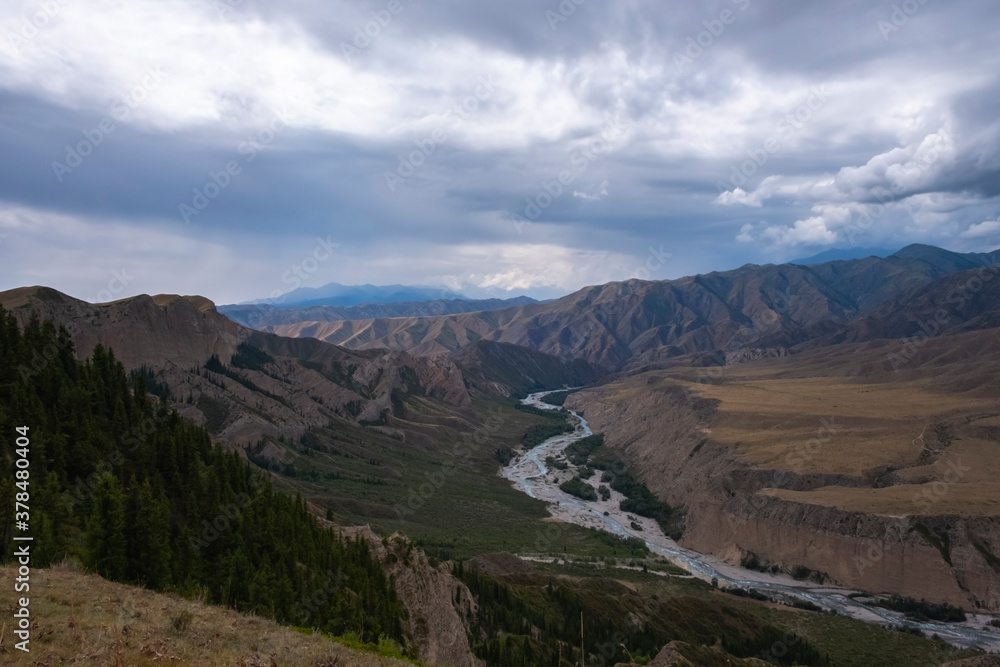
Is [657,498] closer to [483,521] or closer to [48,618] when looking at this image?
[483,521]

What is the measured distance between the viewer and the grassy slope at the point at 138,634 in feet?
37.4

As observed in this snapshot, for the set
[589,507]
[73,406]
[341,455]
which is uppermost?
[73,406]

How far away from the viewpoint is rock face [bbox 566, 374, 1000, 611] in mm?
60562

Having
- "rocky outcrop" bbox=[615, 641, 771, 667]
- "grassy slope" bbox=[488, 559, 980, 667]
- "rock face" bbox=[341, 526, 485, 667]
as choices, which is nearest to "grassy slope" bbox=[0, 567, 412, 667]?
"rock face" bbox=[341, 526, 485, 667]

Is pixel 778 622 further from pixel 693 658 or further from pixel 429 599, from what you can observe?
pixel 429 599

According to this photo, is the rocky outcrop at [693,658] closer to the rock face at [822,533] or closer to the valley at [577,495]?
the valley at [577,495]

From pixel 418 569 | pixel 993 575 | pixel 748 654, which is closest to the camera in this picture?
pixel 418 569

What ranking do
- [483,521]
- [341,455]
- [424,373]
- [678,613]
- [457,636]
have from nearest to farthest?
[457,636] < [678,613] < [483,521] < [341,455] < [424,373]

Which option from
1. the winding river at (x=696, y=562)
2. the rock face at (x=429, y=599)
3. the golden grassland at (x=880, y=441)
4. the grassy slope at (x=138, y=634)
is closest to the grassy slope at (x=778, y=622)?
the winding river at (x=696, y=562)

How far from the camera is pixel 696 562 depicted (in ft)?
246

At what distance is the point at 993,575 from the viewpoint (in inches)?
2327

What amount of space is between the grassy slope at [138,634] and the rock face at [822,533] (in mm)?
66572

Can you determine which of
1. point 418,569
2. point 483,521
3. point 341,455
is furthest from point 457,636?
point 341,455

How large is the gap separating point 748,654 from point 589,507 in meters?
54.2
